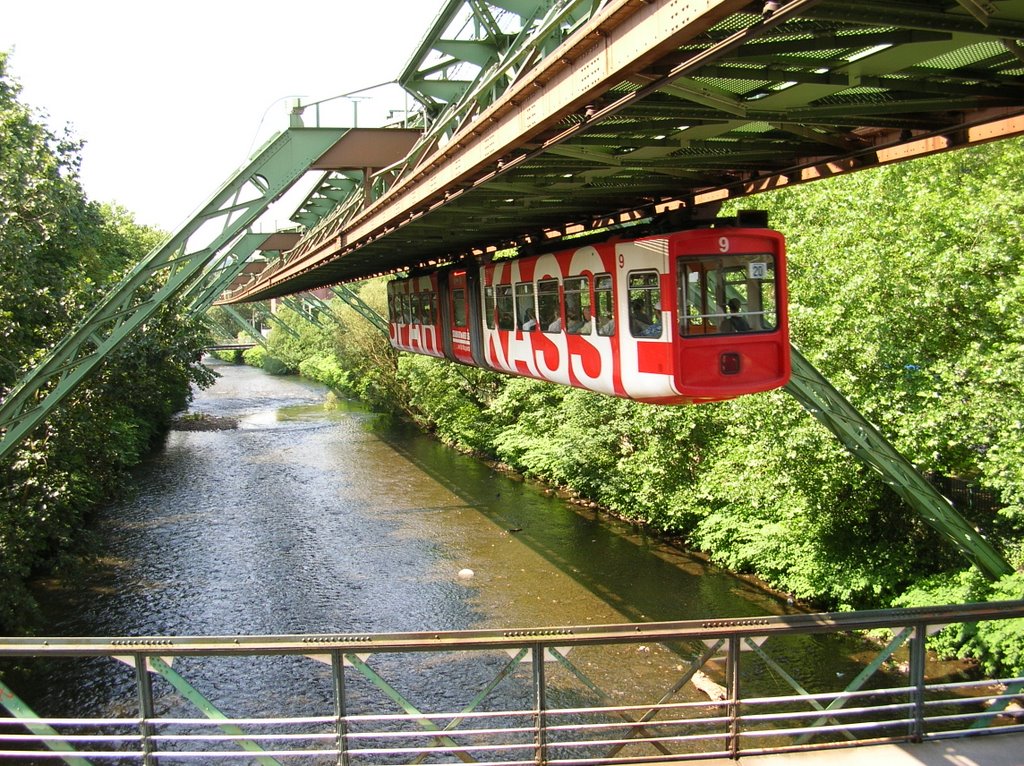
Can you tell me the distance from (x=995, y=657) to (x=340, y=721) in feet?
29.2

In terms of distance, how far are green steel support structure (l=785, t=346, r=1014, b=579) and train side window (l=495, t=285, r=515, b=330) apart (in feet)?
13.9

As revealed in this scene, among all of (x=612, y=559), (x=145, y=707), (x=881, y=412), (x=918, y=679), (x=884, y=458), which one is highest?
(x=881, y=412)

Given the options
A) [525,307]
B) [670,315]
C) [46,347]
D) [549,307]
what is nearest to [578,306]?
[549,307]

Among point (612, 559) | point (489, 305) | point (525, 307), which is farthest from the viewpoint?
point (612, 559)

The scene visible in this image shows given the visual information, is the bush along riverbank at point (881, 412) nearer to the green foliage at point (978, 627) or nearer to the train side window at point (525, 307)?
the green foliage at point (978, 627)

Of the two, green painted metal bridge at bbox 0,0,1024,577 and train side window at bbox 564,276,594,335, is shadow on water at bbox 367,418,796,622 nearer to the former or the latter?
green painted metal bridge at bbox 0,0,1024,577

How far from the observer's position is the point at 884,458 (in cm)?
1059

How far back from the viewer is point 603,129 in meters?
6.17

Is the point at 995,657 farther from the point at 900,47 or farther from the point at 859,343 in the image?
the point at 900,47

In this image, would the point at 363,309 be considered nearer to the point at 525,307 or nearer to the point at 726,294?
the point at 525,307

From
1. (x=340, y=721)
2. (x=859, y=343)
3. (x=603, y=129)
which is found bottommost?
(x=340, y=721)

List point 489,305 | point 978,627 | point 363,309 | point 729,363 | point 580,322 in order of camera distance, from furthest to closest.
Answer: point 363,309 < point 489,305 < point 978,627 < point 580,322 < point 729,363

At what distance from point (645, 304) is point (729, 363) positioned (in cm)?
105

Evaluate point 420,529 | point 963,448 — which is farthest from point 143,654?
point 420,529
